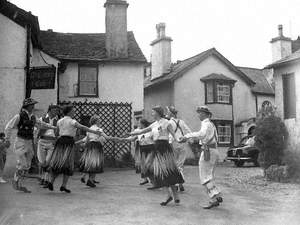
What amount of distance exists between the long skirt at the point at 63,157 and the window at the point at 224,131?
20.5m

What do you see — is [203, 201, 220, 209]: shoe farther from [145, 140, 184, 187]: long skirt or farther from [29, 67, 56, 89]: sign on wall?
[29, 67, 56, 89]: sign on wall

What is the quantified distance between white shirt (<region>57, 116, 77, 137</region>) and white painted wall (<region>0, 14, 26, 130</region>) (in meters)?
4.87

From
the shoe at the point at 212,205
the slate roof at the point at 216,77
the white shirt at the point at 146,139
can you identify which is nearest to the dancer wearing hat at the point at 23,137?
the white shirt at the point at 146,139

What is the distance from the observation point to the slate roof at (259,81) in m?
33.3

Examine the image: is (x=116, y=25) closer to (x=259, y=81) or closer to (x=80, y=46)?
(x=80, y=46)

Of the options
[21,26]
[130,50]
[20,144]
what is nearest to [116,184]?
[20,144]

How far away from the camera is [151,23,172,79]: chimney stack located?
3088 centimetres

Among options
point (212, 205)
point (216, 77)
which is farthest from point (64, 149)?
point (216, 77)

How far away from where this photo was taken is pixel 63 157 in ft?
32.9

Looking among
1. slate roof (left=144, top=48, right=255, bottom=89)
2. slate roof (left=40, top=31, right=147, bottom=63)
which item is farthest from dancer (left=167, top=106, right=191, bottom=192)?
slate roof (left=144, top=48, right=255, bottom=89)

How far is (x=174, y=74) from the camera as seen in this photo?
28766mm

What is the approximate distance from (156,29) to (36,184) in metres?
22.0

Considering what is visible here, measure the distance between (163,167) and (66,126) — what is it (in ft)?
8.59

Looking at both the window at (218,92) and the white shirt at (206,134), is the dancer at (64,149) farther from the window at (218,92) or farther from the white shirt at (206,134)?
the window at (218,92)
